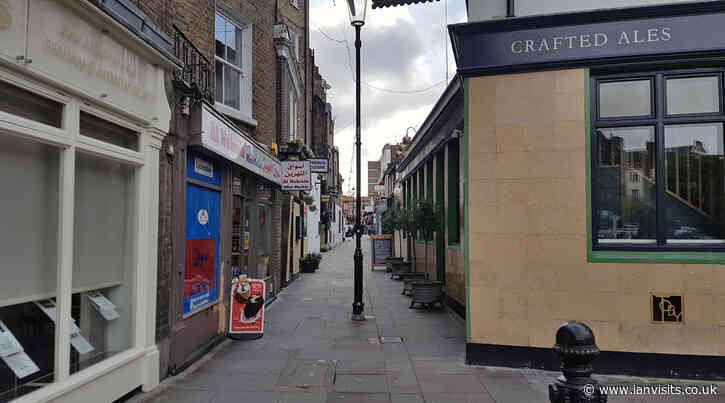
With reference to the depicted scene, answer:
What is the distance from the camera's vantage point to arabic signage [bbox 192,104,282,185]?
7281 mm

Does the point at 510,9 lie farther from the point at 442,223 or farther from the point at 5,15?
the point at 442,223

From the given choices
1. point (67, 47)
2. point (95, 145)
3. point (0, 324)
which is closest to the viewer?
point (0, 324)

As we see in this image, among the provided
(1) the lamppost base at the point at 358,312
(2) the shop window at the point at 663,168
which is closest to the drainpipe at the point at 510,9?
(2) the shop window at the point at 663,168

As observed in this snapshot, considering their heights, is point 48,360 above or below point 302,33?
below

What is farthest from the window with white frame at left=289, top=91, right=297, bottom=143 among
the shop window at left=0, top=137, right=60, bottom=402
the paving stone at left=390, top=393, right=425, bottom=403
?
the shop window at left=0, top=137, right=60, bottom=402

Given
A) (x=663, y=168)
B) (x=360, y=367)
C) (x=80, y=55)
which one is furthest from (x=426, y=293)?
(x=80, y=55)

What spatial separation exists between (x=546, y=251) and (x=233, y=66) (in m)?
7.36

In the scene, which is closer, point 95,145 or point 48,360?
point 48,360

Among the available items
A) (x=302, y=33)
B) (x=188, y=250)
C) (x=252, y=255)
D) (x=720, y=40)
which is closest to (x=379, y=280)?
(x=252, y=255)

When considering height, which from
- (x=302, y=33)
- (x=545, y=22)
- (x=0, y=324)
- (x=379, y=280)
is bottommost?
(x=379, y=280)

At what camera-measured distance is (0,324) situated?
4137 mm

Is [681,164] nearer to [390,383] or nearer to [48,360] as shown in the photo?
[390,383]

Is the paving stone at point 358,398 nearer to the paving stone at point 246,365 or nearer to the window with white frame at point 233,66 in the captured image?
the paving stone at point 246,365

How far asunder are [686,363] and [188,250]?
695cm
